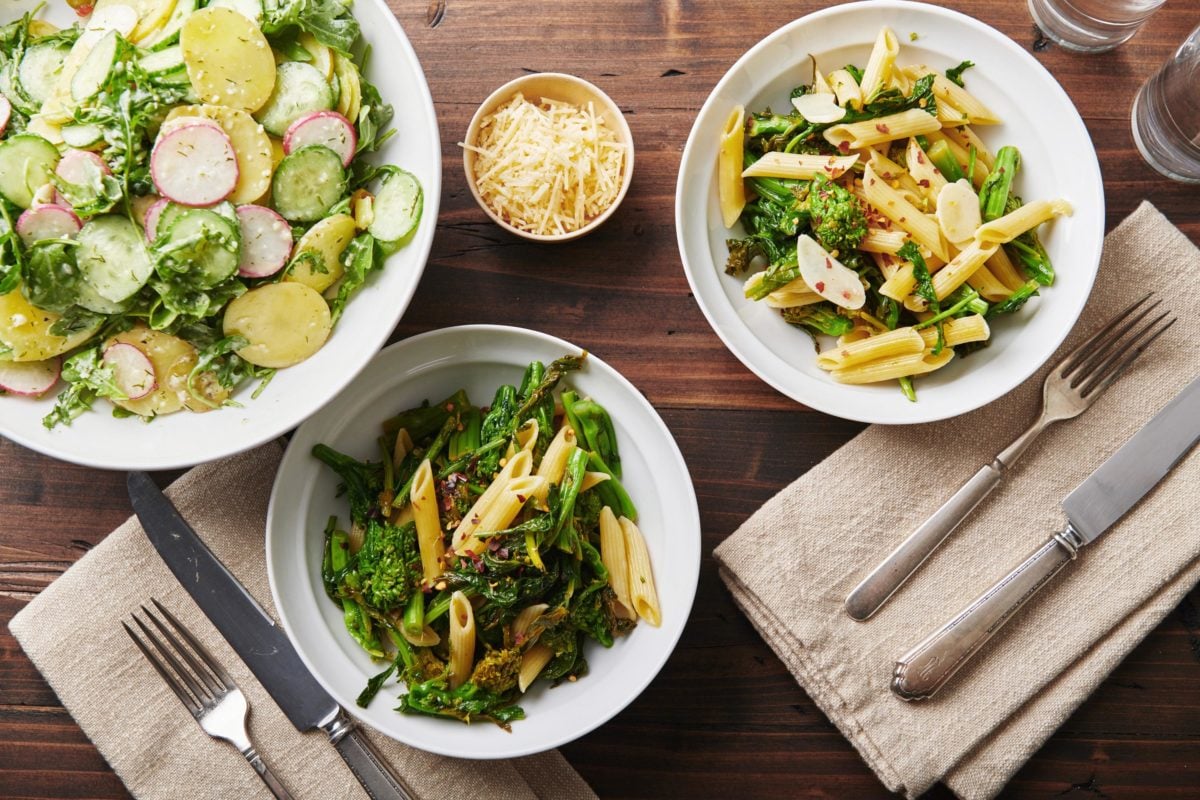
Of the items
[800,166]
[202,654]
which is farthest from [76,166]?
[800,166]

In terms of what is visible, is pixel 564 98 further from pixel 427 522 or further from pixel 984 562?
pixel 984 562

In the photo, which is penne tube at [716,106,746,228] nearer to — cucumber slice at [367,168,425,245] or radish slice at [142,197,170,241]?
cucumber slice at [367,168,425,245]

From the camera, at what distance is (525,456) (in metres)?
2.08

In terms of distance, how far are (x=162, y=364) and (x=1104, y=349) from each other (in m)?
2.37

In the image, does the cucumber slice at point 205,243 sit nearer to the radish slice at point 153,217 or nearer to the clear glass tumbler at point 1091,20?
the radish slice at point 153,217

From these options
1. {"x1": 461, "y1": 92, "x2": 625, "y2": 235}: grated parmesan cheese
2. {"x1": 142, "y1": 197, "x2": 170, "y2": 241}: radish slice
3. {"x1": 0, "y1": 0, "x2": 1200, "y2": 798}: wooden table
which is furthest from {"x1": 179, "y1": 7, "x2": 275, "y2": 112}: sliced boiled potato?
{"x1": 0, "y1": 0, "x2": 1200, "y2": 798}: wooden table

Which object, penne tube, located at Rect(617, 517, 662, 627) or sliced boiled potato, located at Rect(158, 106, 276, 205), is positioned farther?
penne tube, located at Rect(617, 517, 662, 627)

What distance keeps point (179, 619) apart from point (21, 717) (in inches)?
21.3

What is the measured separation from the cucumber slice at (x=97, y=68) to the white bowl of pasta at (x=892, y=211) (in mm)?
1308

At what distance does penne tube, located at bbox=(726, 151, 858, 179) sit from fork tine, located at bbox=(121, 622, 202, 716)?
2.00 metres

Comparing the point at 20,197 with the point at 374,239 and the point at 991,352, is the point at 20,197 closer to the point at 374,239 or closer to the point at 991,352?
the point at 374,239

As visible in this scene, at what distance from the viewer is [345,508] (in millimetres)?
2266

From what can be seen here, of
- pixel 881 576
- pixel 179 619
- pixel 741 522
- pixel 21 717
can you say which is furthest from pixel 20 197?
pixel 881 576

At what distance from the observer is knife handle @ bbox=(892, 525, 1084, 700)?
223 centimetres
